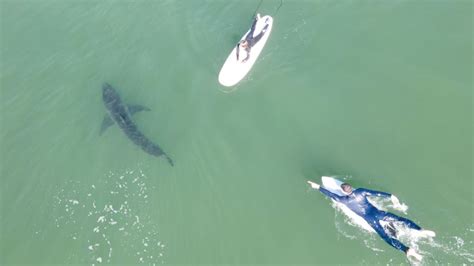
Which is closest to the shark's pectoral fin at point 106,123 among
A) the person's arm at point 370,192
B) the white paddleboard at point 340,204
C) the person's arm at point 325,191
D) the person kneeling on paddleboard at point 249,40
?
the person kneeling on paddleboard at point 249,40

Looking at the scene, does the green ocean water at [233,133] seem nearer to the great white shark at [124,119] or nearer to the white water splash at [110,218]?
the white water splash at [110,218]

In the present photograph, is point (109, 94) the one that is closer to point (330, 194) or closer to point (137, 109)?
point (137, 109)

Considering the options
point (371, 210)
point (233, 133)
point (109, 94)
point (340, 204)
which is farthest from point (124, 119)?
point (371, 210)

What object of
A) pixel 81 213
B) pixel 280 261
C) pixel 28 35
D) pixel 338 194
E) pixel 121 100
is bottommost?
pixel 280 261

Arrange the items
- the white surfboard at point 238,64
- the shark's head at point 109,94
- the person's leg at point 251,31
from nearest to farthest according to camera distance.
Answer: the white surfboard at point 238,64 < the shark's head at point 109,94 < the person's leg at point 251,31

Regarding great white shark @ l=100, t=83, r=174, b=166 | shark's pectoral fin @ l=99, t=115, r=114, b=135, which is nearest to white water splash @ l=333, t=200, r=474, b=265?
great white shark @ l=100, t=83, r=174, b=166

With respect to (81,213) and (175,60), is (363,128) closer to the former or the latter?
(175,60)

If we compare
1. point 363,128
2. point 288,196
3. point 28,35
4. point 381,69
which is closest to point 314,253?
point 288,196
